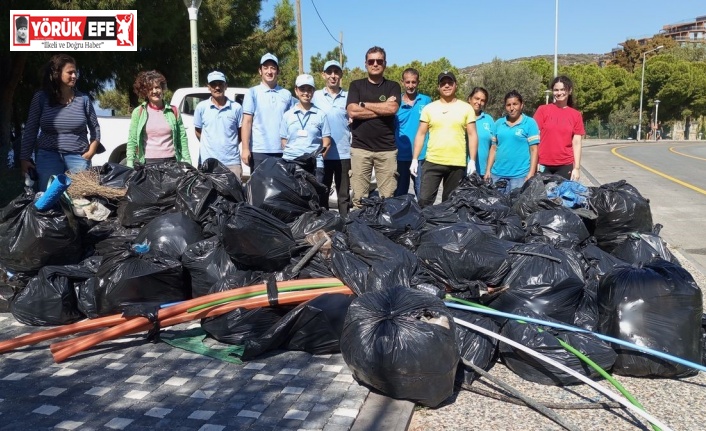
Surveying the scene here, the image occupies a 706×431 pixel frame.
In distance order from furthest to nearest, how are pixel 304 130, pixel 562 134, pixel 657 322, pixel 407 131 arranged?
1. pixel 407 131
2. pixel 562 134
3. pixel 304 130
4. pixel 657 322

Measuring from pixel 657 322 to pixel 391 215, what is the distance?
6.79 ft

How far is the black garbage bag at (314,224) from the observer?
4.80m

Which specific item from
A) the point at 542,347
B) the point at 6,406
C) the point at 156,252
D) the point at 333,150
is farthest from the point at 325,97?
the point at 6,406

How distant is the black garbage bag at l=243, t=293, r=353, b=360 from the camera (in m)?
3.85

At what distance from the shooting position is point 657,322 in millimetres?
3568

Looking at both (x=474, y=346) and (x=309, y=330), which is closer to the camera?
(x=474, y=346)

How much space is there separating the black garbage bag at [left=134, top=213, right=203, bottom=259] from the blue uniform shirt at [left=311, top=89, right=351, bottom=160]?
6.16 feet

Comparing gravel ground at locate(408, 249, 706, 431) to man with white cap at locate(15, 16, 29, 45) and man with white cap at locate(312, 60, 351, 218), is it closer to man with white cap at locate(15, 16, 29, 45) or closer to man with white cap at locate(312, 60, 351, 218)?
man with white cap at locate(312, 60, 351, 218)

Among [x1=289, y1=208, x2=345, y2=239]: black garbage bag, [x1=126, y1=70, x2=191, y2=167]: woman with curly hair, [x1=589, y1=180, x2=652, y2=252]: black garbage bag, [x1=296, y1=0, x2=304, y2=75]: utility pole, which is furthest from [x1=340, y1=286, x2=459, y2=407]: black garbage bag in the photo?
[x1=296, y1=0, x2=304, y2=75]: utility pole

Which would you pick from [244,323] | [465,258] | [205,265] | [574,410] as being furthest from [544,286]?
[205,265]

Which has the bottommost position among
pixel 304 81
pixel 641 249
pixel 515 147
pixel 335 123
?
A: pixel 641 249

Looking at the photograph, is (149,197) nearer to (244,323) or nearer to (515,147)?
→ (244,323)

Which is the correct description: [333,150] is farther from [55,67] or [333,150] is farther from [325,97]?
[55,67]

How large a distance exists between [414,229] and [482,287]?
0.89m
